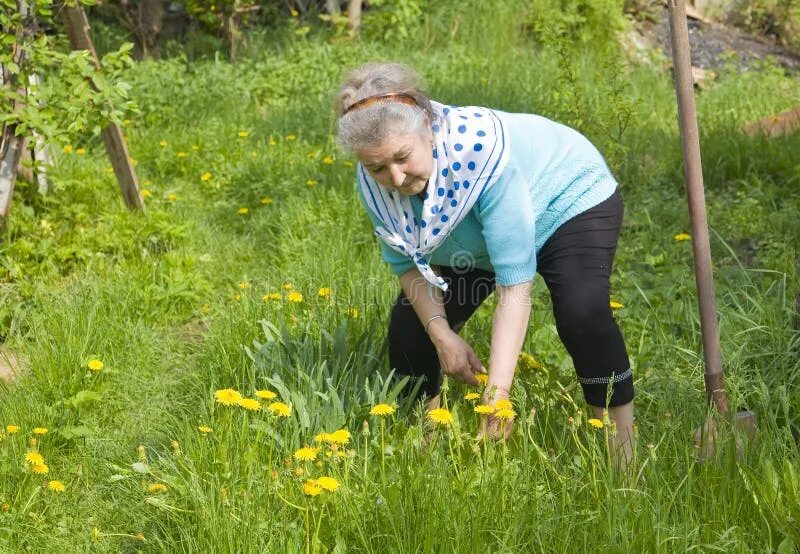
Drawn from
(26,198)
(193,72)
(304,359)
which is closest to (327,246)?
(304,359)

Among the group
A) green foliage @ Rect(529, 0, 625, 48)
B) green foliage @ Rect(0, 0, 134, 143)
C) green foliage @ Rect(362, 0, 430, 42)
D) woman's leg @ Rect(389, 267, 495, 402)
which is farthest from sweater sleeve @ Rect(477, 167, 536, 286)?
green foliage @ Rect(362, 0, 430, 42)

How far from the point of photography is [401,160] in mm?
2639

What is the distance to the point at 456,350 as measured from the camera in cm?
281

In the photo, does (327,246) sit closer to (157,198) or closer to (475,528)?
(157,198)

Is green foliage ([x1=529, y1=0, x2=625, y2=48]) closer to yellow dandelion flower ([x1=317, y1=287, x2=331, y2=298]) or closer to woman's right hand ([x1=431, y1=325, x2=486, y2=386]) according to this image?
yellow dandelion flower ([x1=317, y1=287, x2=331, y2=298])

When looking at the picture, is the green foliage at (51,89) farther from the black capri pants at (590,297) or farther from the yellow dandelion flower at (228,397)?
the black capri pants at (590,297)

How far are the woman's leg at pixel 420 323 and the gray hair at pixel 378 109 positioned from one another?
1.90 feet

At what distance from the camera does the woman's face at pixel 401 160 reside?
2605 mm

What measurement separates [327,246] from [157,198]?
155 centimetres

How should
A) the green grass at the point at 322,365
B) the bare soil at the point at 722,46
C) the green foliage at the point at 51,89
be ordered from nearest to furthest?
the green grass at the point at 322,365 < the green foliage at the point at 51,89 < the bare soil at the point at 722,46

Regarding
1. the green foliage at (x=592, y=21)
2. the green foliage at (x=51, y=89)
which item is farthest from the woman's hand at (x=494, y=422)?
the green foliage at (x=592, y=21)

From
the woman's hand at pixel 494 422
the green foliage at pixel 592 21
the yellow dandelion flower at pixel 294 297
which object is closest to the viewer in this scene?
the woman's hand at pixel 494 422

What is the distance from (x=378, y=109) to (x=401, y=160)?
144mm

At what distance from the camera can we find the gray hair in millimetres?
2584
